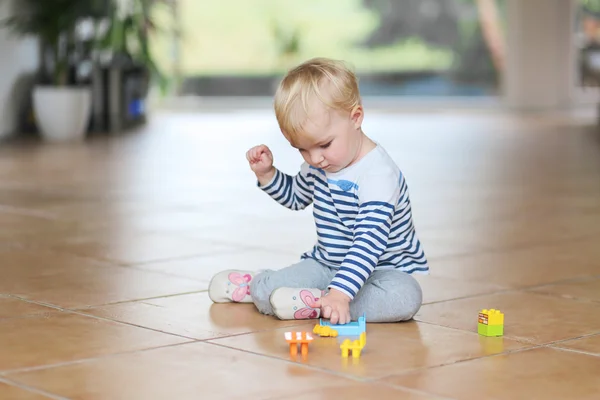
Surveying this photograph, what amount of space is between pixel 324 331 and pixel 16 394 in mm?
589

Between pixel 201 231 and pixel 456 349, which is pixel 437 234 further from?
pixel 456 349

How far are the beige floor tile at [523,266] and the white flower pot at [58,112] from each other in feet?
15.8

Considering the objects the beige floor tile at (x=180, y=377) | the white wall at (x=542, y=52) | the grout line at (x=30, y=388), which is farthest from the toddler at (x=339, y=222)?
the white wall at (x=542, y=52)

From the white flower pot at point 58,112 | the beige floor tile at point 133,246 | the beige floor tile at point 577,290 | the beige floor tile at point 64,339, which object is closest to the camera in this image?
the beige floor tile at point 64,339

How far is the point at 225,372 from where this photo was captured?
1611mm

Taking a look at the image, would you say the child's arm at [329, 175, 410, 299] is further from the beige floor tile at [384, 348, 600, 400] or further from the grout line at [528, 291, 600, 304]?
the grout line at [528, 291, 600, 304]

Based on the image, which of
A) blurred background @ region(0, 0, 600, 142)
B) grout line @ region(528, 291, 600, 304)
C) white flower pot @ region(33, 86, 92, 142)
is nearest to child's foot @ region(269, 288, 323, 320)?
grout line @ region(528, 291, 600, 304)

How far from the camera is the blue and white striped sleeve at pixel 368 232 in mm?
1927

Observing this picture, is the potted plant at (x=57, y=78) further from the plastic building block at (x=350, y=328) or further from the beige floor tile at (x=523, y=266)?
the plastic building block at (x=350, y=328)

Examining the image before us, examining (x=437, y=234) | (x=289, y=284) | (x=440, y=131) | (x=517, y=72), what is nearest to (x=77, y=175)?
(x=437, y=234)

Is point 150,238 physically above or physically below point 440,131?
below

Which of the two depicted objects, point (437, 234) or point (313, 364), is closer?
point (313, 364)

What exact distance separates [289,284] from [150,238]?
3.44ft

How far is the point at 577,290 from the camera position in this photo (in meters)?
2.32
